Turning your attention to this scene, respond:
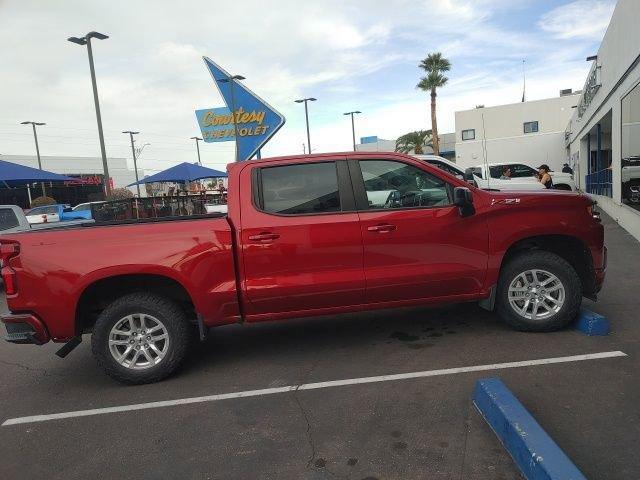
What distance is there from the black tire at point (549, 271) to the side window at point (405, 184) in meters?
0.95

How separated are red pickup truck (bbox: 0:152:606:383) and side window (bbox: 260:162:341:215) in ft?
0.03

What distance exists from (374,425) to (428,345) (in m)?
1.67

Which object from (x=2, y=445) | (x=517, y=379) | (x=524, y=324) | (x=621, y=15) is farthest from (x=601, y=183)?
(x=2, y=445)

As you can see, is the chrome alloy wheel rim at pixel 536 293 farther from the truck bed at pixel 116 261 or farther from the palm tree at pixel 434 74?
the palm tree at pixel 434 74

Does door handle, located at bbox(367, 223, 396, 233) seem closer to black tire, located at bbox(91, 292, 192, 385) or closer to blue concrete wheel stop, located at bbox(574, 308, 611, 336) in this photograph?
black tire, located at bbox(91, 292, 192, 385)

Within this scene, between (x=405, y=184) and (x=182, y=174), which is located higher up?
(x=182, y=174)

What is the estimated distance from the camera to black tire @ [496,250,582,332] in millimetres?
4984

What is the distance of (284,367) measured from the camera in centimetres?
477

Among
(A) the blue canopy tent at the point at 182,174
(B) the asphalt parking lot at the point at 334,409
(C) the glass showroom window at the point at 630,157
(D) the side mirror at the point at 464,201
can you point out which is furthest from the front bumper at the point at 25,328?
(A) the blue canopy tent at the point at 182,174

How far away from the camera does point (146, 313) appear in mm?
4516

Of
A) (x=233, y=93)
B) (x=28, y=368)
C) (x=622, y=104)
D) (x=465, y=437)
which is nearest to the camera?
(x=465, y=437)

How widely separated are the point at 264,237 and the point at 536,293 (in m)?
2.72

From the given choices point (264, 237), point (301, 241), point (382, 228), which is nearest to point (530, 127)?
point (382, 228)

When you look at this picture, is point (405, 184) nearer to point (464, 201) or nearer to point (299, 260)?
point (464, 201)
